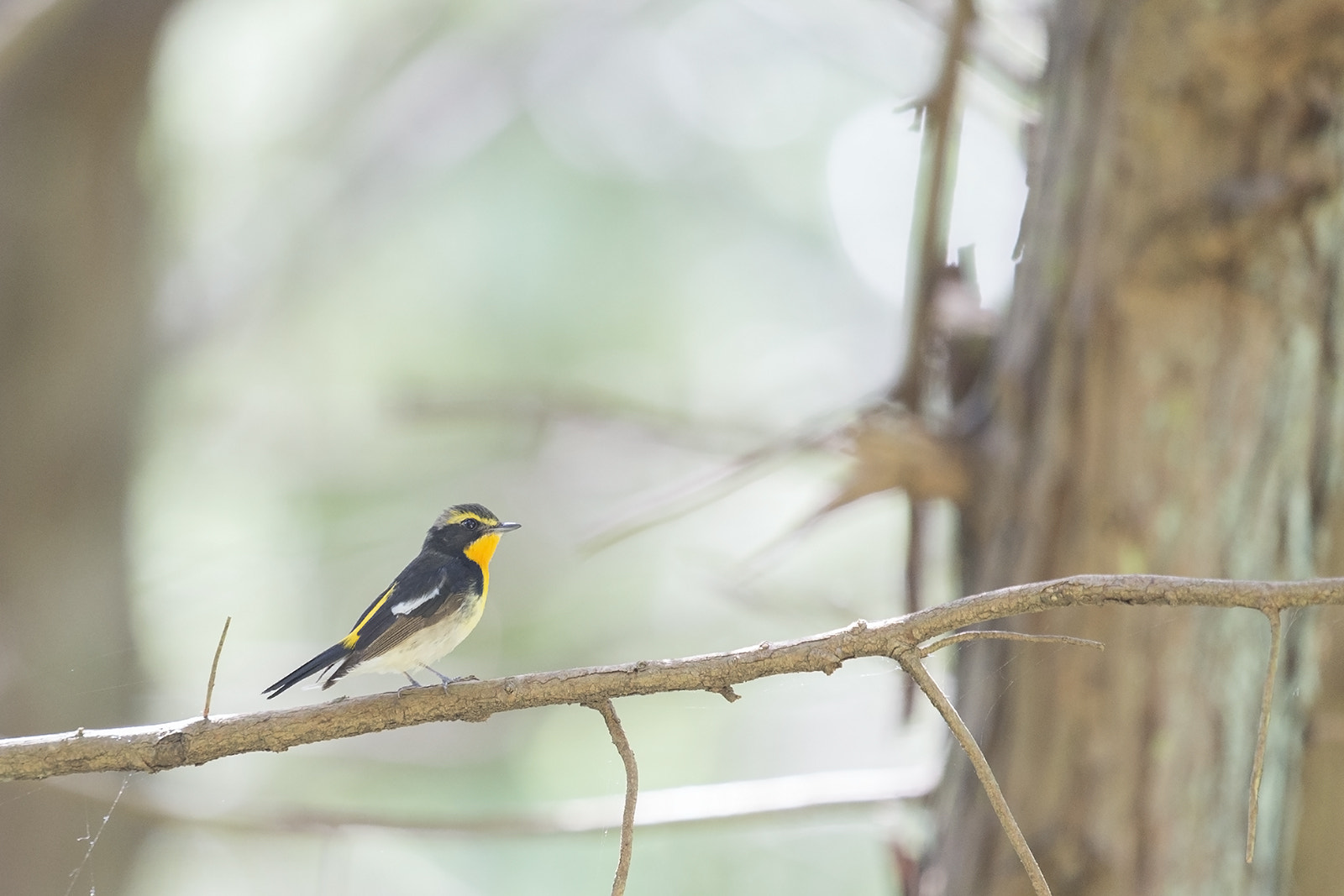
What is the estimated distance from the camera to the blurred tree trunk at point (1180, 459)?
9.78ft

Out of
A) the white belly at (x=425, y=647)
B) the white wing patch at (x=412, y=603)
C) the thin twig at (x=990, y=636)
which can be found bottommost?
the white belly at (x=425, y=647)

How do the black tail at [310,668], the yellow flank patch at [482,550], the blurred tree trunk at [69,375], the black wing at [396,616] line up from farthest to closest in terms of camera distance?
the blurred tree trunk at [69,375] → the yellow flank patch at [482,550] → the black wing at [396,616] → the black tail at [310,668]

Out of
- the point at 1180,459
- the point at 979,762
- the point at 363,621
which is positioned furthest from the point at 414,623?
the point at 1180,459

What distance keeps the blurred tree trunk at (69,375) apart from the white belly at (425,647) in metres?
2.31

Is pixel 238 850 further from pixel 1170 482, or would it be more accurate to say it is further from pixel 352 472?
pixel 1170 482

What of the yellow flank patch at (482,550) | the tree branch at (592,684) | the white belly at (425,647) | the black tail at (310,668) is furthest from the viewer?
the yellow flank patch at (482,550)

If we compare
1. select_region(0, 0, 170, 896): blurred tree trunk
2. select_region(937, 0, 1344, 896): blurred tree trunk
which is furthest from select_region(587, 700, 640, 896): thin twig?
select_region(0, 0, 170, 896): blurred tree trunk

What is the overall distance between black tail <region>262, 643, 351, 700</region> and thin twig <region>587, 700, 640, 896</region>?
1.08m

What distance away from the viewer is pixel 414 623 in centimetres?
295

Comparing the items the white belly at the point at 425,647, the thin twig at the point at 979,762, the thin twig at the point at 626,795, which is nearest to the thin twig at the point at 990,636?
the thin twig at the point at 979,762

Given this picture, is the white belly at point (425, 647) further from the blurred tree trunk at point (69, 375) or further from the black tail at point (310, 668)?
the blurred tree trunk at point (69, 375)

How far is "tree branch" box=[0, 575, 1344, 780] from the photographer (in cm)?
163

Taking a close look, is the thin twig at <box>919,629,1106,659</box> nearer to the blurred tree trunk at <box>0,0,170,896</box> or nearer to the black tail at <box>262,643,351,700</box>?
the black tail at <box>262,643,351,700</box>

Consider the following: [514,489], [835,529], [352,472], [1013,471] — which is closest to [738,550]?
[514,489]
